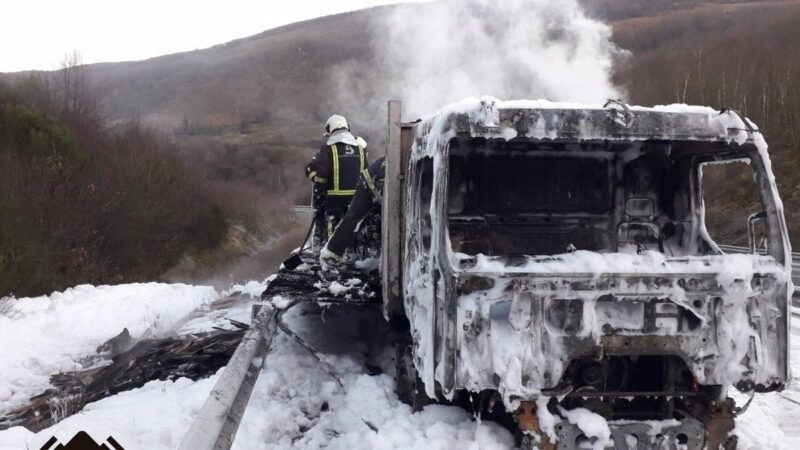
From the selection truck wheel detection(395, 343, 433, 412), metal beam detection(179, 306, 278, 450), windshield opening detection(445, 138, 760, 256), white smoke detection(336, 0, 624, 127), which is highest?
white smoke detection(336, 0, 624, 127)

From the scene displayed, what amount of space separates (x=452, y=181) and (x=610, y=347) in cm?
173

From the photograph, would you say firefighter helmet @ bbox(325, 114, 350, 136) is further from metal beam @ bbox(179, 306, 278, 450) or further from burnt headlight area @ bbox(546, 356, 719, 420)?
burnt headlight area @ bbox(546, 356, 719, 420)

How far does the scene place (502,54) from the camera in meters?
25.7

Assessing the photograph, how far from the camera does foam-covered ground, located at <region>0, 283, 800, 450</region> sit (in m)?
4.26

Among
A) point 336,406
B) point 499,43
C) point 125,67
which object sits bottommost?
point 336,406

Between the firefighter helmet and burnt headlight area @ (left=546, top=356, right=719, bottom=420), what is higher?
the firefighter helmet

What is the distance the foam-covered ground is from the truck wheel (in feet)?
0.27

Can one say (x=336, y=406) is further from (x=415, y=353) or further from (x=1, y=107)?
(x=1, y=107)

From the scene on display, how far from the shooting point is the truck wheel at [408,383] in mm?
4633

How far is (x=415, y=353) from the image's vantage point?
4.38 m

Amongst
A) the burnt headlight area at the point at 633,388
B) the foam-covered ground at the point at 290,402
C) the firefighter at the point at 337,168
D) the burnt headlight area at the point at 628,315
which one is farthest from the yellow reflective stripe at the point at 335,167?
the burnt headlight area at the point at 628,315

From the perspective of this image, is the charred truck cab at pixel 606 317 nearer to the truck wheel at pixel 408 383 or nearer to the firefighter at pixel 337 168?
the truck wheel at pixel 408 383

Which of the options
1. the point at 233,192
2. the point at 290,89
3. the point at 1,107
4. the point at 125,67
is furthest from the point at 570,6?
the point at 125,67

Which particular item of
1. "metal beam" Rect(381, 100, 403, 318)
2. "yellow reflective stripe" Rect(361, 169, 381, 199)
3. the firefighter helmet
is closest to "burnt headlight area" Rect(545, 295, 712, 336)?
"metal beam" Rect(381, 100, 403, 318)
